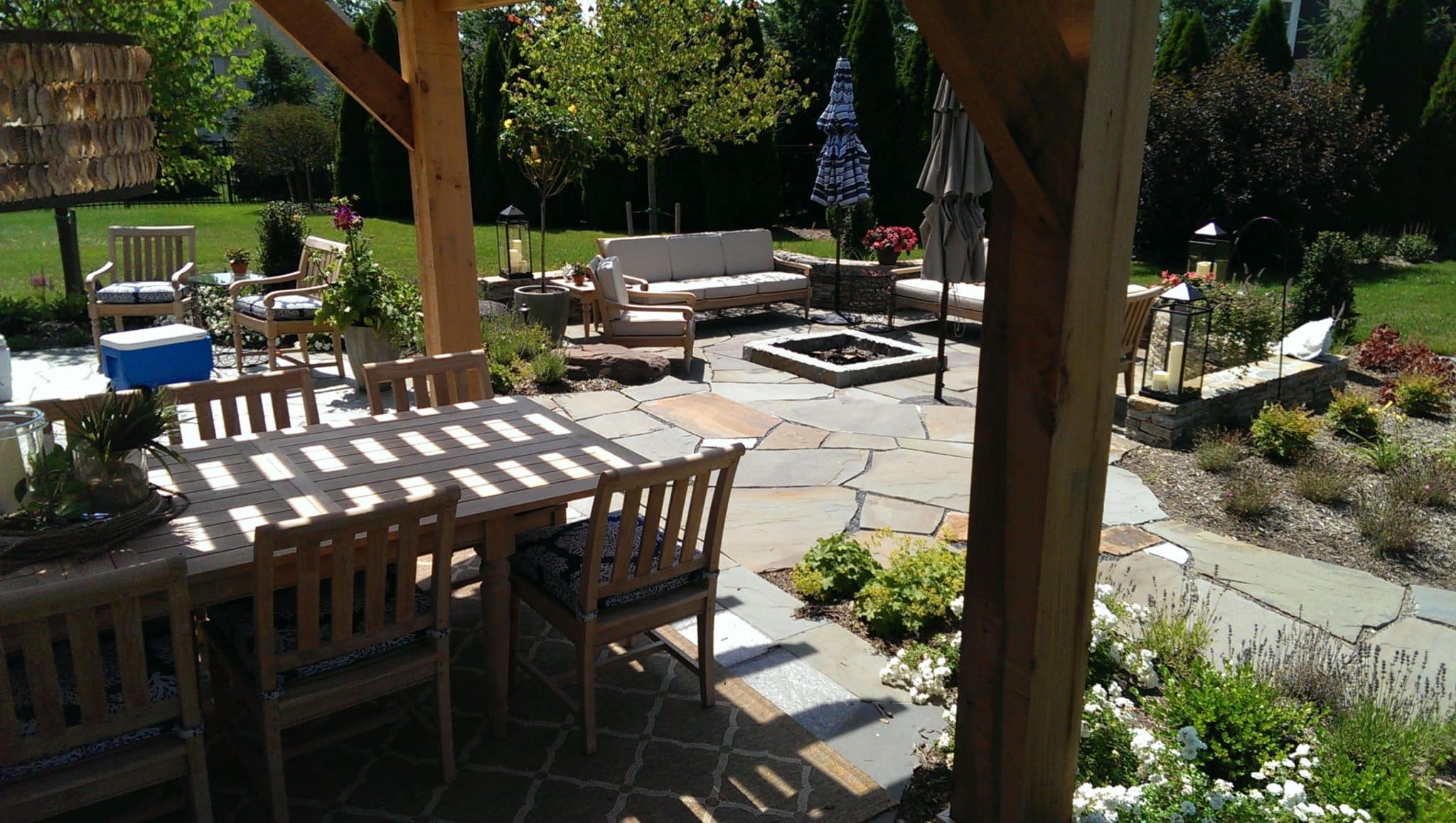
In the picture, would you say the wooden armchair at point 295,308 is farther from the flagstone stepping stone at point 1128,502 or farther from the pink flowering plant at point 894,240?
the pink flowering plant at point 894,240

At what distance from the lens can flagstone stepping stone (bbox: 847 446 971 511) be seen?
5.74 meters

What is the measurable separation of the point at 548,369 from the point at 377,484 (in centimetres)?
452

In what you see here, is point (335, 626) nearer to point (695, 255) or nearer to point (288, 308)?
point (288, 308)

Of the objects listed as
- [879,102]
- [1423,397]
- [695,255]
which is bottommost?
[1423,397]

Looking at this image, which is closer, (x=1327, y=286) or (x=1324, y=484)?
(x=1324, y=484)

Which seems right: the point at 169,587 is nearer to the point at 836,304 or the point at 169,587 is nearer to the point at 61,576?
the point at 61,576

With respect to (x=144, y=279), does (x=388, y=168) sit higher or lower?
higher

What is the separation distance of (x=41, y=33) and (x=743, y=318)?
10186 millimetres

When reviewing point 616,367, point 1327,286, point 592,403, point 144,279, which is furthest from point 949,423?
point 144,279

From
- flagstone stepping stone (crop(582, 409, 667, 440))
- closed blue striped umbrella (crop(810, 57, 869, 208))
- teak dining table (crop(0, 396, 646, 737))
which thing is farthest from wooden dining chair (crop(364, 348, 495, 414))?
closed blue striped umbrella (crop(810, 57, 869, 208))

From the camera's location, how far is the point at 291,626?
3029 millimetres

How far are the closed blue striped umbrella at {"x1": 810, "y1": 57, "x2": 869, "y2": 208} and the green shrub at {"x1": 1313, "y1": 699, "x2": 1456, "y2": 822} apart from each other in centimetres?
854

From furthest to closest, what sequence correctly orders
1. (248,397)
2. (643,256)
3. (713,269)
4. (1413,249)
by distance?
(1413,249) → (713,269) → (643,256) → (248,397)

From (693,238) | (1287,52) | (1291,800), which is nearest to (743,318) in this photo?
(693,238)
